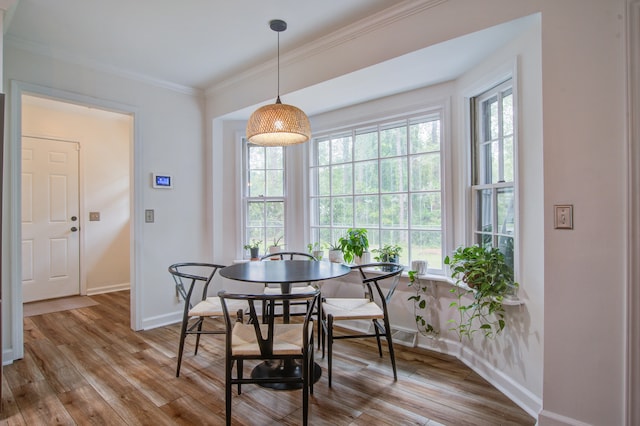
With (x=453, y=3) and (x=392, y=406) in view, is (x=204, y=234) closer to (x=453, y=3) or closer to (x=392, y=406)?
(x=392, y=406)

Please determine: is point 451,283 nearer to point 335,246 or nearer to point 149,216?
point 335,246

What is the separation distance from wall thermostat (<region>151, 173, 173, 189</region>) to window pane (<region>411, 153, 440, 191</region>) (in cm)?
256

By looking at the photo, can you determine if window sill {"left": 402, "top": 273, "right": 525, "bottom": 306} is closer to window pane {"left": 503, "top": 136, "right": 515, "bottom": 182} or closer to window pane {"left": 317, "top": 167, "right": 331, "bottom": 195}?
window pane {"left": 503, "top": 136, "right": 515, "bottom": 182}

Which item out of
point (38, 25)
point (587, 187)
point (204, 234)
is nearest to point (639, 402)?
point (587, 187)

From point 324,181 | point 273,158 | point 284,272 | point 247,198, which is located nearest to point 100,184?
point 247,198

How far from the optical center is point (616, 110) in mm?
1552

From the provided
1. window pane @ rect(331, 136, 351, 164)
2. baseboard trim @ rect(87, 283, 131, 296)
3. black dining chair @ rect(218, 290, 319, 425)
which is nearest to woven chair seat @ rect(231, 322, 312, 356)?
black dining chair @ rect(218, 290, 319, 425)

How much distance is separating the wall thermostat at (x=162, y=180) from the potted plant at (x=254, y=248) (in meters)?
1.07

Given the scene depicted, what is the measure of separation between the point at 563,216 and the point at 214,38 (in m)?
2.75

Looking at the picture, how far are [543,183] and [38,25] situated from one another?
3.66 metres

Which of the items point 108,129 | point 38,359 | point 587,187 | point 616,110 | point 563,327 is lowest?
point 38,359

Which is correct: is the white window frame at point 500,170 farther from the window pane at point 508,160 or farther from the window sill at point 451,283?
the window sill at point 451,283

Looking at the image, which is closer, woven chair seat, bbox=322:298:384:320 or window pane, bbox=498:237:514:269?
window pane, bbox=498:237:514:269

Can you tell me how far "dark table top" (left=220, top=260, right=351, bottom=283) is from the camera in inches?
84.0
